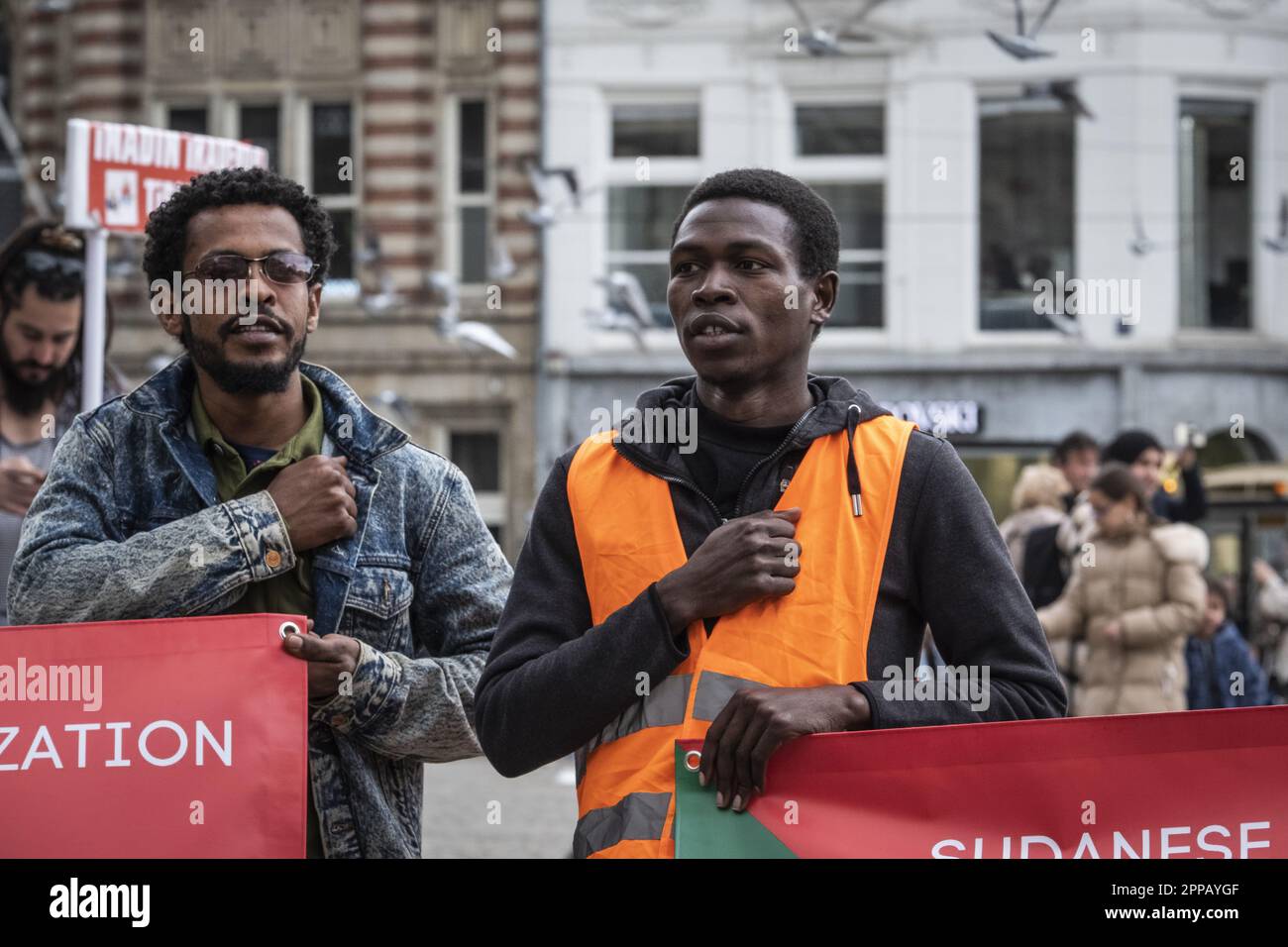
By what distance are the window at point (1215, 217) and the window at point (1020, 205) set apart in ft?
4.27

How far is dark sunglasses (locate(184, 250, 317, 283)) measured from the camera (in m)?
2.98

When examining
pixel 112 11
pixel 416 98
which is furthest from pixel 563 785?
pixel 112 11

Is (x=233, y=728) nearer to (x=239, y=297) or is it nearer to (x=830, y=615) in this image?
(x=239, y=297)

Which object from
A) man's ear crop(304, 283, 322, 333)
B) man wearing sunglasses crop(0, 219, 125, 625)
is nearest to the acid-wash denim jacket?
man's ear crop(304, 283, 322, 333)

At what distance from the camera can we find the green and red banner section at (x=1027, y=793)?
2609 millimetres

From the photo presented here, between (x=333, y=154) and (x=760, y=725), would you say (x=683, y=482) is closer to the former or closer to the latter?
(x=760, y=725)

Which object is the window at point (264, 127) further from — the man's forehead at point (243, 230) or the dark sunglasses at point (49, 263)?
the man's forehead at point (243, 230)

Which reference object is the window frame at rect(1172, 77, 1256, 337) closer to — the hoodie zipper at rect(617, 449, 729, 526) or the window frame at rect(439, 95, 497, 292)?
the window frame at rect(439, 95, 497, 292)

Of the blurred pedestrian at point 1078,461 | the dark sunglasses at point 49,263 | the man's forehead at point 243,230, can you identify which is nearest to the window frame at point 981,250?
the blurred pedestrian at point 1078,461

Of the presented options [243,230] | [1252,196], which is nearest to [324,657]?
[243,230]

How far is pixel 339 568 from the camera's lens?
297 cm

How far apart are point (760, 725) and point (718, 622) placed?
173 mm

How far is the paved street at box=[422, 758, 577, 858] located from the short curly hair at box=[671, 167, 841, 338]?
179 inches
